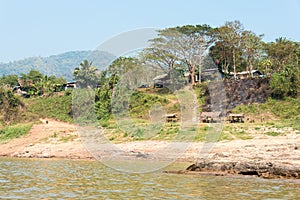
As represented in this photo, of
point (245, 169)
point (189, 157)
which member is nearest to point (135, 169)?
point (189, 157)

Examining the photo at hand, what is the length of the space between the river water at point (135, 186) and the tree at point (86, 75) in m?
44.1

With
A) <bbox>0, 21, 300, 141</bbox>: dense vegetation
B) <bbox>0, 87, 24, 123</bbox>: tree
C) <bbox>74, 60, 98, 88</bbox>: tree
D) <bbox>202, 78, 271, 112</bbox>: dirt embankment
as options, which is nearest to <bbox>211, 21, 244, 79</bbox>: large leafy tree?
<bbox>0, 21, 300, 141</bbox>: dense vegetation

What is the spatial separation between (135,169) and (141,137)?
938 centimetres

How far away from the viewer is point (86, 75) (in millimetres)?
64500

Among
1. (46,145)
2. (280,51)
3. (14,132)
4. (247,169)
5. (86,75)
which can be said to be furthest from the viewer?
(86,75)

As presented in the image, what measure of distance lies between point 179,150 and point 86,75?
41795mm

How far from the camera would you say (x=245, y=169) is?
15820mm

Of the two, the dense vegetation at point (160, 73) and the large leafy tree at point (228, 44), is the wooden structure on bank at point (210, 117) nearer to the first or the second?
the dense vegetation at point (160, 73)

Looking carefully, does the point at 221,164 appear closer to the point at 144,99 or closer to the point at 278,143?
the point at 278,143

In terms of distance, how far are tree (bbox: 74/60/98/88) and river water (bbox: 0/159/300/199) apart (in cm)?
4409

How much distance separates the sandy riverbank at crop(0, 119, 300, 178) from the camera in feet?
54.7

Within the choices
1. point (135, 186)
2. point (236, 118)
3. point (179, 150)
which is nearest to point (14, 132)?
point (179, 150)

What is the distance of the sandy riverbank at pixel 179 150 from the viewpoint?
1667cm

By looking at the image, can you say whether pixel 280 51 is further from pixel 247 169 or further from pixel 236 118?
pixel 247 169
